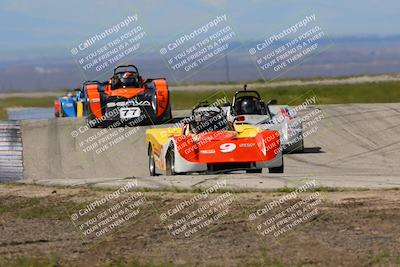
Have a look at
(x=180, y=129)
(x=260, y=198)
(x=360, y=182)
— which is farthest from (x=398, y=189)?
(x=180, y=129)

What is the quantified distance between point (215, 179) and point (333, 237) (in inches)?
190

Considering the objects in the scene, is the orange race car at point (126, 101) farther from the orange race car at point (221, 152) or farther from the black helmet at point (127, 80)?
the orange race car at point (221, 152)

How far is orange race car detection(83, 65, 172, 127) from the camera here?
92.5 ft

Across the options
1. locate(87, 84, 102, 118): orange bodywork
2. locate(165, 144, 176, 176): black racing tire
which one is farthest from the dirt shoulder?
locate(87, 84, 102, 118): orange bodywork

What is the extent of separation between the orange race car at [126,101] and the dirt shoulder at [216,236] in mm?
15194

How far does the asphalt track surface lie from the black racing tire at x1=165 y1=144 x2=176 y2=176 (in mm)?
845

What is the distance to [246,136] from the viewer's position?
55.6 feet

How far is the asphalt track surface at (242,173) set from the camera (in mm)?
14219

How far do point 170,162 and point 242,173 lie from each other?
1367mm

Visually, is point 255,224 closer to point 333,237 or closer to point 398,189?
point 333,237

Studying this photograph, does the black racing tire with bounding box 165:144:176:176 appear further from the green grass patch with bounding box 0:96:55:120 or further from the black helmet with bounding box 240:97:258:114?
the green grass patch with bounding box 0:96:55:120

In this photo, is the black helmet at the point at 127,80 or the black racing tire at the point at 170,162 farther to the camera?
the black helmet at the point at 127,80

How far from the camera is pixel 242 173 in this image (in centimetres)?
1652

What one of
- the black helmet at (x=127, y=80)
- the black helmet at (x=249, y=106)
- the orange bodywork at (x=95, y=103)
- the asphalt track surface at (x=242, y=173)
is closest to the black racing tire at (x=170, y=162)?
the asphalt track surface at (x=242, y=173)
